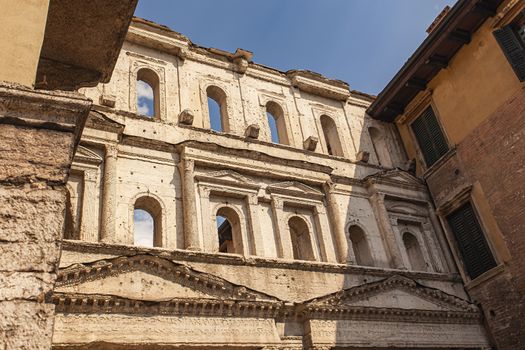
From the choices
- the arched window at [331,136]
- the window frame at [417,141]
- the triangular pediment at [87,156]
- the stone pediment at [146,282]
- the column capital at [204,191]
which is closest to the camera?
the stone pediment at [146,282]

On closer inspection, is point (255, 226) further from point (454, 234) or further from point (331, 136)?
point (454, 234)

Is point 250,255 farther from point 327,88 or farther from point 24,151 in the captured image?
point 24,151

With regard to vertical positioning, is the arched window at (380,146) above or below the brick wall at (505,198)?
above

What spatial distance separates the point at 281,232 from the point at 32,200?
874cm

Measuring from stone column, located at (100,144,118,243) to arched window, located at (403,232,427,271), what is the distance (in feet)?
25.7

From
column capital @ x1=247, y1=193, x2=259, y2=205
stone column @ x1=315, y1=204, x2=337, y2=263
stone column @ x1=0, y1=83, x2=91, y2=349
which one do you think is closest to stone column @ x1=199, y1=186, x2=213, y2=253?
column capital @ x1=247, y1=193, x2=259, y2=205

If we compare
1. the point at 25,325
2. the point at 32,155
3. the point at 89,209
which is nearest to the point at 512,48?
the point at 89,209

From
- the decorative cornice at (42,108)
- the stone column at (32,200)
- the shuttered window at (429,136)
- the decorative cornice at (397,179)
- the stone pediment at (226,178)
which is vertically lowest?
the stone column at (32,200)

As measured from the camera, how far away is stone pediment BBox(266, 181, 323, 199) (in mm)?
11773

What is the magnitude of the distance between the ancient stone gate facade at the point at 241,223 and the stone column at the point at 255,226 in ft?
0.17

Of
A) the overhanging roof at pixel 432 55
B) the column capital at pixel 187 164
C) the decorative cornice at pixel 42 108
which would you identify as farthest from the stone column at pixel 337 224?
the decorative cornice at pixel 42 108

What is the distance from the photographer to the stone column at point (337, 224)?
11.6 meters

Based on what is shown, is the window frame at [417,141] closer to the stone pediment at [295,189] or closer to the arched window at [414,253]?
the arched window at [414,253]

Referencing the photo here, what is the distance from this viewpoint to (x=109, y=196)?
9.52m
